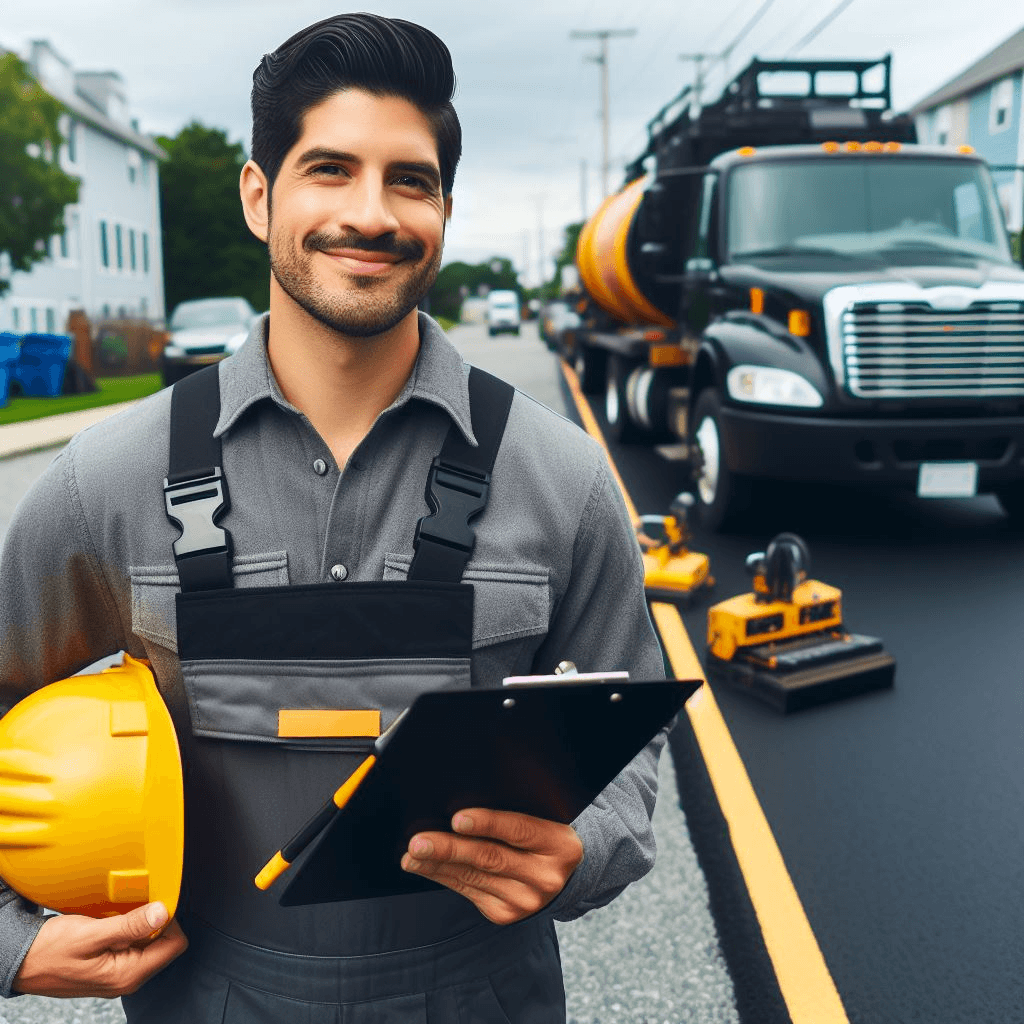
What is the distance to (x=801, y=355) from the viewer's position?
27.4 feet

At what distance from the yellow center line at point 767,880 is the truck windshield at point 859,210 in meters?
4.93

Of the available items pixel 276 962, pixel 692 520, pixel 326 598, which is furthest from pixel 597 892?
pixel 692 520

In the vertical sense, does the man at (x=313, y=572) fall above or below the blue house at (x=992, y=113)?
below

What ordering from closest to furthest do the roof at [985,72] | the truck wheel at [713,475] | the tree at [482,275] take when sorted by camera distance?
the truck wheel at [713,475] < the roof at [985,72] < the tree at [482,275]

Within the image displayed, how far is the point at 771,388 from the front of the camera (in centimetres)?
839

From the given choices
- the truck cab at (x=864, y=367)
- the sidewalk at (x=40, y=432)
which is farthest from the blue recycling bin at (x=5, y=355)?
the truck cab at (x=864, y=367)

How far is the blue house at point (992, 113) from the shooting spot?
40.8 metres

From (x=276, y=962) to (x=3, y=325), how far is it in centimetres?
4004

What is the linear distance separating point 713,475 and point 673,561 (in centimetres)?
223

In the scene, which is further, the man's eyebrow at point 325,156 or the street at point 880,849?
the street at point 880,849

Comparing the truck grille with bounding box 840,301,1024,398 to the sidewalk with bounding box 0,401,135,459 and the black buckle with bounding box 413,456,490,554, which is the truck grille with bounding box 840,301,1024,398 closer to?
the black buckle with bounding box 413,456,490,554

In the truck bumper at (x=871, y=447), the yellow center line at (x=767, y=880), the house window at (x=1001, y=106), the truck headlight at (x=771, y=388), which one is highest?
the house window at (x=1001, y=106)

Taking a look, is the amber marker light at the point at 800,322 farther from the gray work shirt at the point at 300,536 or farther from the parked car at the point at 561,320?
the parked car at the point at 561,320

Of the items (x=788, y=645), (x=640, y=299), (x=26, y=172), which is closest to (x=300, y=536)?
(x=788, y=645)
